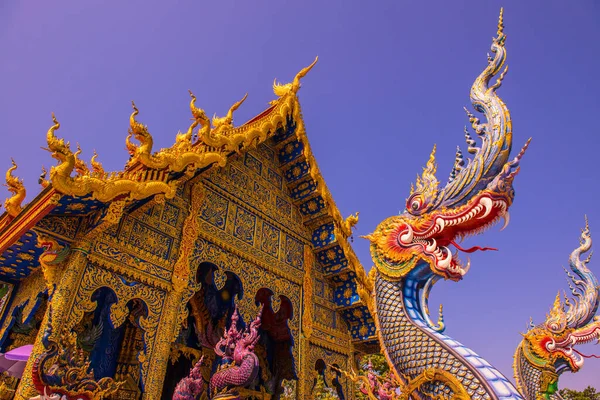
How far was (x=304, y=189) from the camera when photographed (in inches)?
344

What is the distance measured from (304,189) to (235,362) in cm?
438

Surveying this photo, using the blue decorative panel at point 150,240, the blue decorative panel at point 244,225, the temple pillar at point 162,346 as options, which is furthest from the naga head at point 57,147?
the blue decorative panel at point 244,225

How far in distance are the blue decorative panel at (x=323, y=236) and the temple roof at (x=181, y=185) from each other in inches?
0.8

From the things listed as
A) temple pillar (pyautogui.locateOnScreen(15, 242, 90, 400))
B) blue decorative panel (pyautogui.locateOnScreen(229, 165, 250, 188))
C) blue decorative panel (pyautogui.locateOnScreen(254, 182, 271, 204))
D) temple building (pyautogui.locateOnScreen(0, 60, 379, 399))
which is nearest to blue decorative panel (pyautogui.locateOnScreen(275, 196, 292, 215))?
temple building (pyautogui.locateOnScreen(0, 60, 379, 399))

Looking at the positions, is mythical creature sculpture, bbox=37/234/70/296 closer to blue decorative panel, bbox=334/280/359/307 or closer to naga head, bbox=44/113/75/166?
naga head, bbox=44/113/75/166

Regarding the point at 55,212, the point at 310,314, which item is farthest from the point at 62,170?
the point at 310,314

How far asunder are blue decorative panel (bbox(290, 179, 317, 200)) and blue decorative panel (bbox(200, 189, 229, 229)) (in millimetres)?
2052

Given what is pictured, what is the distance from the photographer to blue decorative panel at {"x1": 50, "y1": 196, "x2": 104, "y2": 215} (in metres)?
4.54

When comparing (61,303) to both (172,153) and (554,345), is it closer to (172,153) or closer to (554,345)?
(172,153)

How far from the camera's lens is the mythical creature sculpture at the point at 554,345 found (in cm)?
942

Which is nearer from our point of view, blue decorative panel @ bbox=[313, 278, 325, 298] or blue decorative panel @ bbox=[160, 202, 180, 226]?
blue decorative panel @ bbox=[160, 202, 180, 226]

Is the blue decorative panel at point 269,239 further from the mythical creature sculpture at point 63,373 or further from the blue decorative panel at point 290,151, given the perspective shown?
the mythical creature sculpture at point 63,373

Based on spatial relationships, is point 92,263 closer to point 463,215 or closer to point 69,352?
point 69,352

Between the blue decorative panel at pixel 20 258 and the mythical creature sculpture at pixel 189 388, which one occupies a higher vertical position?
the blue decorative panel at pixel 20 258
